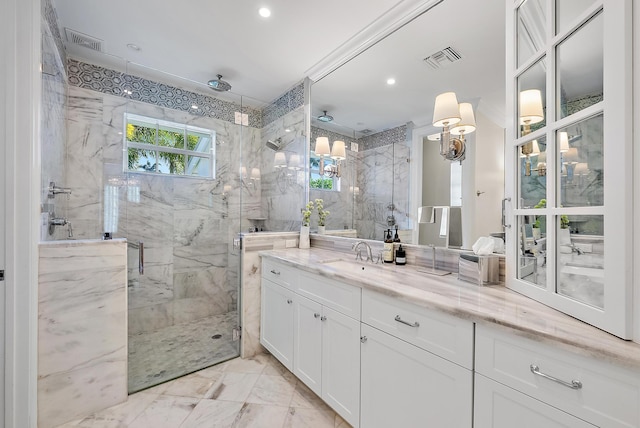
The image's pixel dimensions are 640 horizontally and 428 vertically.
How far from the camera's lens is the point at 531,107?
1158 mm

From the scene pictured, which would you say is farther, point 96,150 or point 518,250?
point 96,150

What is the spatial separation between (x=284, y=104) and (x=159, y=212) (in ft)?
6.18

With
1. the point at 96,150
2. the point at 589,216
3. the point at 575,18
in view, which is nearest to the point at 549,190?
the point at 589,216

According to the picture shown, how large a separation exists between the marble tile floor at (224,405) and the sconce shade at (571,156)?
179 centimetres

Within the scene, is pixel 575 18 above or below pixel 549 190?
above

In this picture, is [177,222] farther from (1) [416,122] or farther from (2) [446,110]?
(2) [446,110]

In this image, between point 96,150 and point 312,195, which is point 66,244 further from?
point 312,195

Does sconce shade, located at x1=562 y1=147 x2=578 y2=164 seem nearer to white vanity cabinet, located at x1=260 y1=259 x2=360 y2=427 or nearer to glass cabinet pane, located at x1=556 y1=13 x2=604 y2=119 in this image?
glass cabinet pane, located at x1=556 y1=13 x2=604 y2=119

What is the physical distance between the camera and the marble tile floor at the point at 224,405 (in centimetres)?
160

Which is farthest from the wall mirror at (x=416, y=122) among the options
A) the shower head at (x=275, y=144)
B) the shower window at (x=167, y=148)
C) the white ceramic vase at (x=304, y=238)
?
the shower window at (x=167, y=148)

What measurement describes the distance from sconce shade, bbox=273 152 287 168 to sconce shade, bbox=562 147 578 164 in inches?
103

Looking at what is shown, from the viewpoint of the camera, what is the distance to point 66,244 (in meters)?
1.58

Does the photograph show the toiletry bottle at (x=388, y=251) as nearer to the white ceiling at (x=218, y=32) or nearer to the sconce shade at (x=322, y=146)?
the sconce shade at (x=322, y=146)

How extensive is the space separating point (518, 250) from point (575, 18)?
35.7 inches
